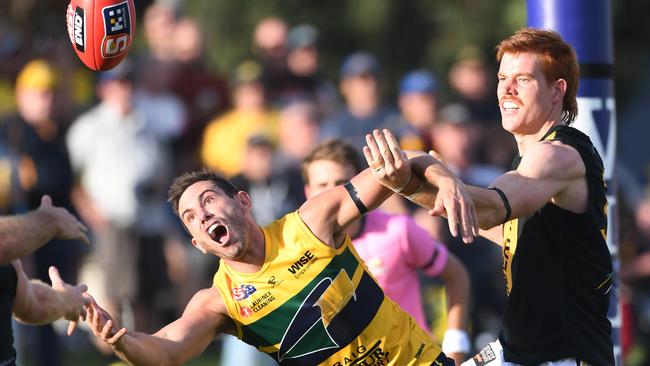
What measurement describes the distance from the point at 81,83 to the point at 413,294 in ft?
23.1

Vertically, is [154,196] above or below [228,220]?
below

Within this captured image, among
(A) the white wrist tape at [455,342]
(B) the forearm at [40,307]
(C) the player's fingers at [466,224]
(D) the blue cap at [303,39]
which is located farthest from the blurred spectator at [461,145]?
(C) the player's fingers at [466,224]

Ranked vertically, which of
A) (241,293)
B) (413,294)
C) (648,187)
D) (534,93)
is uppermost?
(534,93)

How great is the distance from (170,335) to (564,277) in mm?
1675

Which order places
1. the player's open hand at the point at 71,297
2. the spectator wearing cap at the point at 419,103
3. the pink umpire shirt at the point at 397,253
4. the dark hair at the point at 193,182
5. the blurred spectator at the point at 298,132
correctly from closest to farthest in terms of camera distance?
the dark hair at the point at 193,182, the player's open hand at the point at 71,297, the pink umpire shirt at the point at 397,253, the blurred spectator at the point at 298,132, the spectator wearing cap at the point at 419,103

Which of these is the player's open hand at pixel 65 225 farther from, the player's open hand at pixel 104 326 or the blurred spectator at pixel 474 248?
the blurred spectator at pixel 474 248

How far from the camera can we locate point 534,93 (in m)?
5.05

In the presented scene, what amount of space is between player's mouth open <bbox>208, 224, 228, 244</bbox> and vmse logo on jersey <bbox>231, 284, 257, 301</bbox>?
0.73 ft

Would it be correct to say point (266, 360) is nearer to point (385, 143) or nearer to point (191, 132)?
point (191, 132)

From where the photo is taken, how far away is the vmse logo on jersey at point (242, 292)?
5316 mm

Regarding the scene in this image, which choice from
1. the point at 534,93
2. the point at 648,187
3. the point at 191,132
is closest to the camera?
the point at 534,93

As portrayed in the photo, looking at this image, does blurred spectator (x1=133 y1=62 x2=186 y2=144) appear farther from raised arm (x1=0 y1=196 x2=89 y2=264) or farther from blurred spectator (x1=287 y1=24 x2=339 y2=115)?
raised arm (x1=0 y1=196 x2=89 y2=264)

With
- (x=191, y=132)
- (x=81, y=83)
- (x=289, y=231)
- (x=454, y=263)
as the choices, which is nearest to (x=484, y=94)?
(x=191, y=132)

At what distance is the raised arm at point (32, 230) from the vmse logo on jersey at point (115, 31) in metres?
1.00
